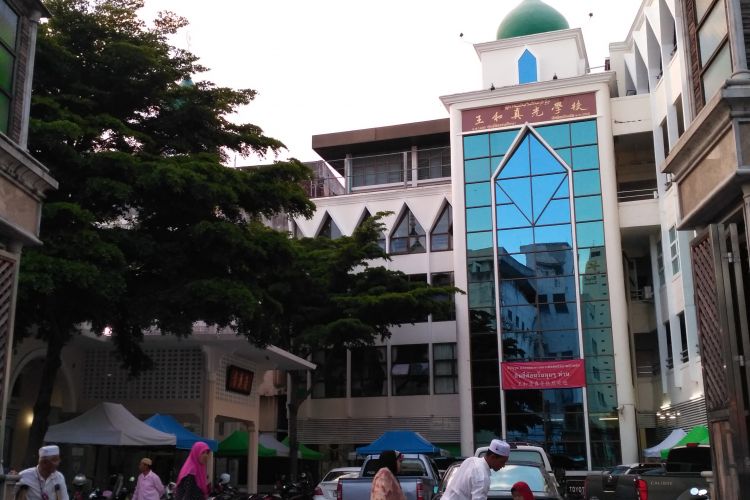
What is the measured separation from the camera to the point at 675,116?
30672 mm

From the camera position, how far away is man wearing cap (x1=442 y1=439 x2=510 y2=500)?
23.7 feet

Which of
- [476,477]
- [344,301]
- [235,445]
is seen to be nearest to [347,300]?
[344,301]

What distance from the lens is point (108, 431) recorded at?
58.8 feet

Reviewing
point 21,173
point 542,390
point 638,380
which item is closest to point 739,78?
point 21,173

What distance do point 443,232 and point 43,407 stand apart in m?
24.9

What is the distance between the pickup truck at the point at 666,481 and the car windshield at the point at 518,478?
220cm

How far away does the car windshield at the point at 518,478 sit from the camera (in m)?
10.9

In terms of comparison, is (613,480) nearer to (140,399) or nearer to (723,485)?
(723,485)

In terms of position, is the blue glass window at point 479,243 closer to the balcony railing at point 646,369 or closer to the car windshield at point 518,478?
the balcony railing at point 646,369

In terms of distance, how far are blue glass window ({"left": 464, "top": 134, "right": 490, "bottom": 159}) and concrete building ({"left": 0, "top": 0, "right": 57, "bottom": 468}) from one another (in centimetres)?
2698

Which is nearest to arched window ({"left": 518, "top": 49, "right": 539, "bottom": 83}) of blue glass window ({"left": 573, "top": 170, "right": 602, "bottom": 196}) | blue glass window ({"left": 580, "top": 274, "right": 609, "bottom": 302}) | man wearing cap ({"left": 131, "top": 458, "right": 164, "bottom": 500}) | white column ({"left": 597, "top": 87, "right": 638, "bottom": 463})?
white column ({"left": 597, "top": 87, "right": 638, "bottom": 463})

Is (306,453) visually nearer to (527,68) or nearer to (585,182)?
(585,182)

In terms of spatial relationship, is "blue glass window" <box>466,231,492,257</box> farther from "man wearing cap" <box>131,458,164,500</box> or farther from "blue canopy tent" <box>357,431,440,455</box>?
"man wearing cap" <box>131,458,164,500</box>

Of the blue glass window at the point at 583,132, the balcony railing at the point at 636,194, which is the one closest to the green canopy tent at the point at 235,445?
the blue glass window at the point at 583,132
